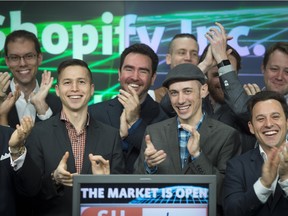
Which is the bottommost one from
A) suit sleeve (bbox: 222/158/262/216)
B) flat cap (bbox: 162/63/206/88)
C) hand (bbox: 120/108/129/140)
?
suit sleeve (bbox: 222/158/262/216)

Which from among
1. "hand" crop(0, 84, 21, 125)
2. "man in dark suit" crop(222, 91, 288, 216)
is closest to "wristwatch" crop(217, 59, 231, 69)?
"man in dark suit" crop(222, 91, 288, 216)

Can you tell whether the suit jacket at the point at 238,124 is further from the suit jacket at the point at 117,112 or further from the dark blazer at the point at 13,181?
the dark blazer at the point at 13,181

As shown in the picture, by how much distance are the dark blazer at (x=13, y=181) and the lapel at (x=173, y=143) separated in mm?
730

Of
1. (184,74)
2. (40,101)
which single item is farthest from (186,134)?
(40,101)

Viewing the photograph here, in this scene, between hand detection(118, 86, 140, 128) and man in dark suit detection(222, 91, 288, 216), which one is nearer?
man in dark suit detection(222, 91, 288, 216)

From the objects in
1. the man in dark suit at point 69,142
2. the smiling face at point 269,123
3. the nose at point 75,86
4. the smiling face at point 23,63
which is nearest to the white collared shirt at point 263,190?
the smiling face at point 269,123

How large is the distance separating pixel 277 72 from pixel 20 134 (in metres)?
1.82

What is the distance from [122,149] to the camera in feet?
14.1

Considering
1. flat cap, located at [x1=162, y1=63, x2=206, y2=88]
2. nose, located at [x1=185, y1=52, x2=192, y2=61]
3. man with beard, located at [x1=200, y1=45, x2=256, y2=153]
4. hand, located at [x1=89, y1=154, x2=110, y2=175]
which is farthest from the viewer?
nose, located at [x1=185, y1=52, x2=192, y2=61]

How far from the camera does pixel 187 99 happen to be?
4.09 metres

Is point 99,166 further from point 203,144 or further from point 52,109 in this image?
point 52,109

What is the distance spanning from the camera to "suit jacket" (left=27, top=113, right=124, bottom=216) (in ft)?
12.9

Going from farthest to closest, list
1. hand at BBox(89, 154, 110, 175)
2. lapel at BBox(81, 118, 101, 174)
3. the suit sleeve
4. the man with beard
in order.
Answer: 1. the man with beard
2. lapel at BBox(81, 118, 101, 174)
3. hand at BBox(89, 154, 110, 175)
4. the suit sleeve

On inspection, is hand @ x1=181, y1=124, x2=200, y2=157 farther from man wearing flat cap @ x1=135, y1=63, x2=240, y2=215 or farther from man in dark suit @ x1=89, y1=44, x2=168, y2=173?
man in dark suit @ x1=89, y1=44, x2=168, y2=173
